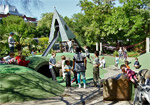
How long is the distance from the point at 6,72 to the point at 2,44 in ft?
48.9

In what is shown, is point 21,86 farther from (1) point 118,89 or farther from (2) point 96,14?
(2) point 96,14

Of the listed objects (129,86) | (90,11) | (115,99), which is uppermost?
(90,11)

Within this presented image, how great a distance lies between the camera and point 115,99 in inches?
240

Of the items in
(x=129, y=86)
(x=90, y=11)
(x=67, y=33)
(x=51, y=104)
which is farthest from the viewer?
(x=90, y=11)

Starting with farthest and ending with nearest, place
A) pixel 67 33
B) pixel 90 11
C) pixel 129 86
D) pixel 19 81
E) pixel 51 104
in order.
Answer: pixel 90 11
pixel 67 33
pixel 19 81
pixel 129 86
pixel 51 104

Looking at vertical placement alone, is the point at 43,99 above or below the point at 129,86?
below

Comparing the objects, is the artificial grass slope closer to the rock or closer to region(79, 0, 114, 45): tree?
the rock

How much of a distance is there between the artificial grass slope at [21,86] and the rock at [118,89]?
195cm

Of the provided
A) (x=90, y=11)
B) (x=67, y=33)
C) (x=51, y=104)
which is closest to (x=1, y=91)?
(x=51, y=104)

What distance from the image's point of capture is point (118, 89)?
19.8 ft

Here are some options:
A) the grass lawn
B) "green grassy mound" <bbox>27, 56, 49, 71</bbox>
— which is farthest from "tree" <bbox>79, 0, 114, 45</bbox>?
the grass lawn

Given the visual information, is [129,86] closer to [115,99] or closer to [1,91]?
[115,99]

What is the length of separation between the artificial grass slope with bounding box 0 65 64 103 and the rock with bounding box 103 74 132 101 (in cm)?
195

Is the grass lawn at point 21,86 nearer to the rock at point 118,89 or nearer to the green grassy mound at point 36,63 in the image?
the rock at point 118,89
